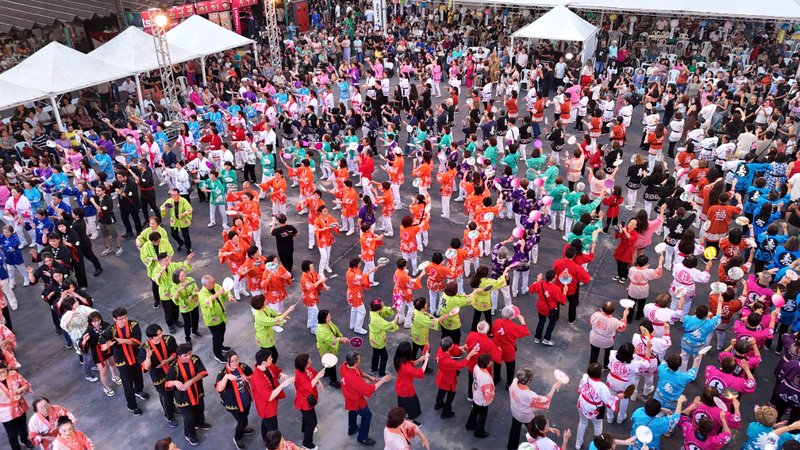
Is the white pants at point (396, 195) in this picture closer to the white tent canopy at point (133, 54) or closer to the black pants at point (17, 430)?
the black pants at point (17, 430)

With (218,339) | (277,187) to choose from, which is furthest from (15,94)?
(218,339)

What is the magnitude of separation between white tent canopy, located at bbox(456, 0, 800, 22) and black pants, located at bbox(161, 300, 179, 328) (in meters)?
19.5

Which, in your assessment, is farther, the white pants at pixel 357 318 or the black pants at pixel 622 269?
the black pants at pixel 622 269

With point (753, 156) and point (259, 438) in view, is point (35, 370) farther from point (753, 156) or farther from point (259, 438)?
point (753, 156)

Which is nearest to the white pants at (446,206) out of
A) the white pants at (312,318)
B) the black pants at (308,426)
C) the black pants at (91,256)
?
the white pants at (312,318)

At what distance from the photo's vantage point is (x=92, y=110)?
19250 millimetres

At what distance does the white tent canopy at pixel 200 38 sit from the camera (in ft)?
69.2

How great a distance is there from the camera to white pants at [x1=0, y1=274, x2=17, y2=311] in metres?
11.0

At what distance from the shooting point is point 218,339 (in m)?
9.28

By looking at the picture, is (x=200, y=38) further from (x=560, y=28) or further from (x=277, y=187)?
(x=560, y=28)

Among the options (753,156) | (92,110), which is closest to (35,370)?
(92,110)

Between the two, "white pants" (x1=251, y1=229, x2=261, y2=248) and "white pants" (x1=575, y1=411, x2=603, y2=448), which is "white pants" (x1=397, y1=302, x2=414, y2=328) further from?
"white pants" (x1=251, y1=229, x2=261, y2=248)

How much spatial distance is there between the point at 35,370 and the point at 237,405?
4.61 meters

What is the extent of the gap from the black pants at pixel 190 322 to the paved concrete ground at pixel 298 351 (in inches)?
7.4
